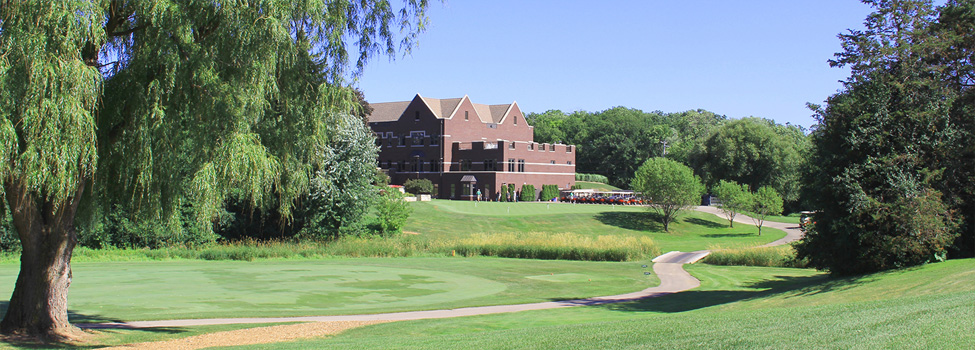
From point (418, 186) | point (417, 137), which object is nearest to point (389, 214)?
point (418, 186)

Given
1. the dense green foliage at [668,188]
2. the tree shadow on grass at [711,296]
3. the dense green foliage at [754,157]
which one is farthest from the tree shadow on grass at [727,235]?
the tree shadow on grass at [711,296]

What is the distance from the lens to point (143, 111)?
12398 mm

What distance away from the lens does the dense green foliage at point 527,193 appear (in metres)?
86.1

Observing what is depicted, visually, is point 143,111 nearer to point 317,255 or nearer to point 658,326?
point 658,326

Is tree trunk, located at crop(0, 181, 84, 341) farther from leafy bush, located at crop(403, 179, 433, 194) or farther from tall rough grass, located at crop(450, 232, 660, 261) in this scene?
leafy bush, located at crop(403, 179, 433, 194)

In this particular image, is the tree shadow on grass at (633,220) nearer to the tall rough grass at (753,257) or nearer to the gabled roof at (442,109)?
the tall rough grass at (753,257)

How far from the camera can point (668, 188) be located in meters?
64.6

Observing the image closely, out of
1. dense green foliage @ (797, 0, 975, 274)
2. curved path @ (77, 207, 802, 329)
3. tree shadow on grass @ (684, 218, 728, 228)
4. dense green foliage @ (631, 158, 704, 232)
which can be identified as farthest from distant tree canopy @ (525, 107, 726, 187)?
dense green foliage @ (797, 0, 975, 274)

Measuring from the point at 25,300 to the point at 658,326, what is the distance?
11.6 meters

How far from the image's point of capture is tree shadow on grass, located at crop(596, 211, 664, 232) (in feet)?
210

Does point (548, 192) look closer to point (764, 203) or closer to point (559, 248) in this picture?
point (764, 203)

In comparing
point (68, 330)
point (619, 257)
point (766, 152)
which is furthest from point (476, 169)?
point (68, 330)

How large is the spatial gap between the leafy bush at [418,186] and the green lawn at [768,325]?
2536 inches

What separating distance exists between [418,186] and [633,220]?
2756 centimetres
